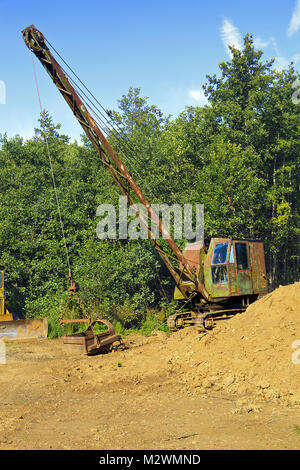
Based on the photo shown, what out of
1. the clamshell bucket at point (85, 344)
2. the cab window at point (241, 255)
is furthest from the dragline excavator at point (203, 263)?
the clamshell bucket at point (85, 344)

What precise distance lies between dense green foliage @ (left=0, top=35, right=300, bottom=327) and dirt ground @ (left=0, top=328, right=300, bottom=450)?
8.20 meters

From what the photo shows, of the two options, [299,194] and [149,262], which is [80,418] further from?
[299,194]

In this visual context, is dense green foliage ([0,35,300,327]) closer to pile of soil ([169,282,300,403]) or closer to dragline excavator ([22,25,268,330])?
dragline excavator ([22,25,268,330])

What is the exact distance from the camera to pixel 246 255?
14297 mm

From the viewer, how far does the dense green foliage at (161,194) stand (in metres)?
19.9

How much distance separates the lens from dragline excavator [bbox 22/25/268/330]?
13.9 m

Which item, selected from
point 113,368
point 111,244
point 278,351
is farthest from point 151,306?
point 278,351

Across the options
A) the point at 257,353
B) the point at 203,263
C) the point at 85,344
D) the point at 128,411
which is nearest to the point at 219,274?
the point at 203,263

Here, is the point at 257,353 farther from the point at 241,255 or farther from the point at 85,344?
the point at 241,255

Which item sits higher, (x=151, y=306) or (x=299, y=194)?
(x=299, y=194)

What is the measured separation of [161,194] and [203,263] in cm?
1167

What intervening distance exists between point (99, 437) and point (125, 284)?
545 inches

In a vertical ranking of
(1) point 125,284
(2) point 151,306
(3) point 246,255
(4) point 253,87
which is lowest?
(2) point 151,306

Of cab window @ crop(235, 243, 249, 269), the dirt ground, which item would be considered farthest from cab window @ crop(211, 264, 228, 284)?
the dirt ground
